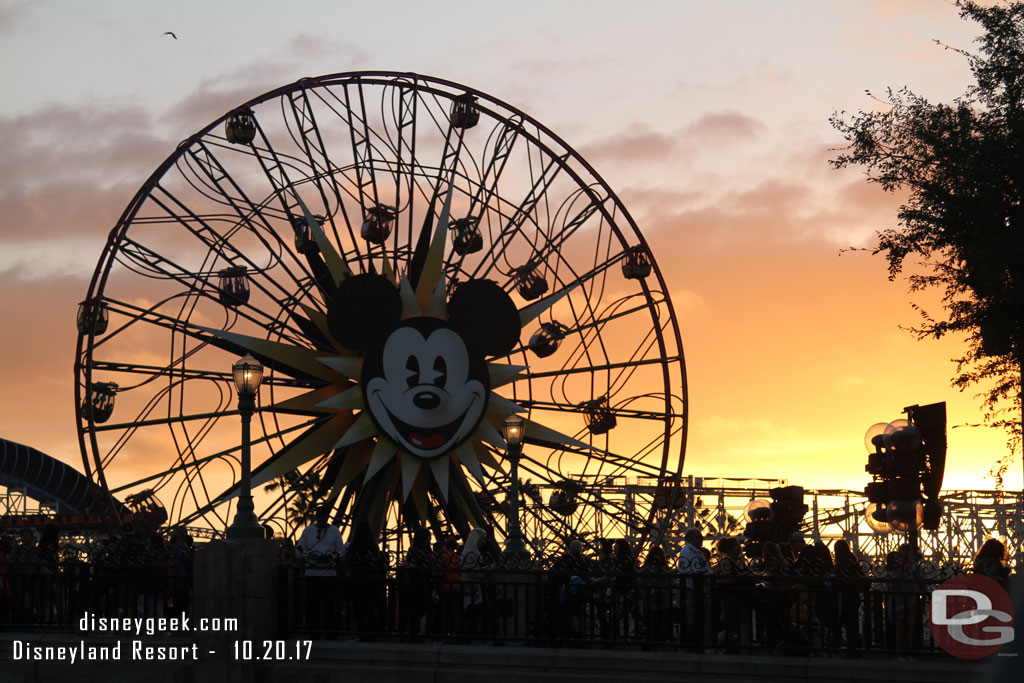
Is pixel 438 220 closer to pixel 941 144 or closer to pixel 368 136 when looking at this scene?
pixel 368 136

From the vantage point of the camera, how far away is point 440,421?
32.2 meters

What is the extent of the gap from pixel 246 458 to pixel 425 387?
11.9 meters

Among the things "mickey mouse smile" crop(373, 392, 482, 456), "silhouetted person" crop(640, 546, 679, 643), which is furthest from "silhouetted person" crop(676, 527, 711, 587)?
"mickey mouse smile" crop(373, 392, 482, 456)

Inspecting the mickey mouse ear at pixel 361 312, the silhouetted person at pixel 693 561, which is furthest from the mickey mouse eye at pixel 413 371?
the silhouetted person at pixel 693 561

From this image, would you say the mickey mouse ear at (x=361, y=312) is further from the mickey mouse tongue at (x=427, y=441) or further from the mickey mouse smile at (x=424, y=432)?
the mickey mouse tongue at (x=427, y=441)

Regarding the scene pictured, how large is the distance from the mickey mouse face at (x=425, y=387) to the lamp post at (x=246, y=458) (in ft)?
33.5

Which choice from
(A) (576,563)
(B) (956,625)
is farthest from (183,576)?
(B) (956,625)

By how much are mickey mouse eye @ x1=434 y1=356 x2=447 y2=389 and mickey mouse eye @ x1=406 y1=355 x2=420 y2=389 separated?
15.6 inches

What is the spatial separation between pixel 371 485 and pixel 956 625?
17212mm

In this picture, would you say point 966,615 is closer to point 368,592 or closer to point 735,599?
point 735,599

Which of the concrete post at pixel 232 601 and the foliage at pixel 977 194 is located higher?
the foliage at pixel 977 194

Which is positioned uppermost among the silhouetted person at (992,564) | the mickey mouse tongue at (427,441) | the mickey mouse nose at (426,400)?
the mickey mouse nose at (426,400)

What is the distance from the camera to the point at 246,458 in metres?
20.8

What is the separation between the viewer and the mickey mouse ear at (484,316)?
108 ft
